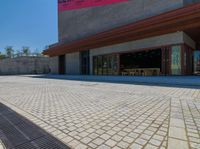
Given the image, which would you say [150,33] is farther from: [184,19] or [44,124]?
[44,124]

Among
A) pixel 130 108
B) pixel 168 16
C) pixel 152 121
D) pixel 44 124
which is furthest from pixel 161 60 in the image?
pixel 44 124

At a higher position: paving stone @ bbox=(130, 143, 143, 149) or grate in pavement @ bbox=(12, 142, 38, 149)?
paving stone @ bbox=(130, 143, 143, 149)

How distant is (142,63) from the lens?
1877 cm

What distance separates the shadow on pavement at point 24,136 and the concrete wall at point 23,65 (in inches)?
1624

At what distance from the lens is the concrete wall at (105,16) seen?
714 inches

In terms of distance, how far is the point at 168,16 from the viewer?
→ 14062 mm

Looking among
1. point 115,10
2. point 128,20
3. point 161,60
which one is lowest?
point 161,60

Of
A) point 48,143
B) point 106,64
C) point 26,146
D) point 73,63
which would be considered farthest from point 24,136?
point 73,63

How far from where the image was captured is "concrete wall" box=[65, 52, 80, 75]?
27.5m

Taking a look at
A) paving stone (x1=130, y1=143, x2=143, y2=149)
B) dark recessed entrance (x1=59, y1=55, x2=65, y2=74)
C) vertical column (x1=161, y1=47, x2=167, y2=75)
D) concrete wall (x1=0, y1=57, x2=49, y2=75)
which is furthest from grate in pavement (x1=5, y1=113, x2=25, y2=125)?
concrete wall (x1=0, y1=57, x2=49, y2=75)

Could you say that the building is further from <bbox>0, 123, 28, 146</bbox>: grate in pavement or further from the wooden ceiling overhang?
<bbox>0, 123, 28, 146</bbox>: grate in pavement

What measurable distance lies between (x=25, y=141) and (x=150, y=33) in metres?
15.3

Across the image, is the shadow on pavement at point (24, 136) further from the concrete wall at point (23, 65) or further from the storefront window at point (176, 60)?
the concrete wall at point (23, 65)

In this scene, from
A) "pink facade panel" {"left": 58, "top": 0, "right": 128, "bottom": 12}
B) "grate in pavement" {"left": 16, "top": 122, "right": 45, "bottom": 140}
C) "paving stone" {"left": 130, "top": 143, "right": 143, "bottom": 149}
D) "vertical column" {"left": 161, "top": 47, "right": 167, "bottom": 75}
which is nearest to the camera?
"paving stone" {"left": 130, "top": 143, "right": 143, "bottom": 149}
